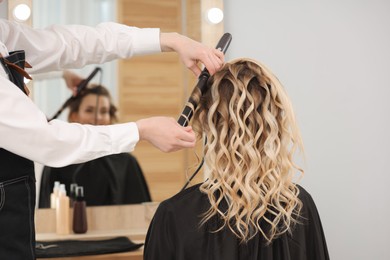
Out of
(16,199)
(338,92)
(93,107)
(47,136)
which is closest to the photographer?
(47,136)

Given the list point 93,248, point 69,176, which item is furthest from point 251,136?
point 69,176

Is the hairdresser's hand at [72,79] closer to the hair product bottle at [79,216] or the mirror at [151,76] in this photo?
the mirror at [151,76]

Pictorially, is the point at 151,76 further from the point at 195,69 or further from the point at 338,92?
the point at 195,69

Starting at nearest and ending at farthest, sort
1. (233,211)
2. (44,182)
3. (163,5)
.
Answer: (233,211) < (44,182) < (163,5)

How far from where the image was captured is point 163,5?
2.85 meters

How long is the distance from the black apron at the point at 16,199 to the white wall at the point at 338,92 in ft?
4.36

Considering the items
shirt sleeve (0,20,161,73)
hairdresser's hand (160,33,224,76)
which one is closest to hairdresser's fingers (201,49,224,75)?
hairdresser's hand (160,33,224,76)

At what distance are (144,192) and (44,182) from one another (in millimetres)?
442

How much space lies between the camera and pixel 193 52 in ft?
6.03

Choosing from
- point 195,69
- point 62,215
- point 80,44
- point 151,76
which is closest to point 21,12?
point 151,76

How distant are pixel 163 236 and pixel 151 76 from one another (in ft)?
4.03

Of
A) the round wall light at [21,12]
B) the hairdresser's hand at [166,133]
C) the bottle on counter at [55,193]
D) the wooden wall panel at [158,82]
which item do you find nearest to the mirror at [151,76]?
the wooden wall panel at [158,82]

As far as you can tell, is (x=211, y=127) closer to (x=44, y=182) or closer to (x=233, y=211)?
(x=233, y=211)

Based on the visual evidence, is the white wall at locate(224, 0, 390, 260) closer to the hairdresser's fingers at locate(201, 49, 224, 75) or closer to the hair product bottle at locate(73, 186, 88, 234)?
the hair product bottle at locate(73, 186, 88, 234)
